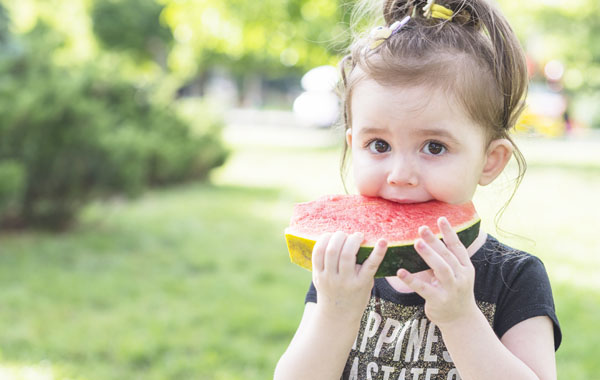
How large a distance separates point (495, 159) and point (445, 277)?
56 cm

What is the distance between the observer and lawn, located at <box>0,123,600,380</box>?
461 centimetres

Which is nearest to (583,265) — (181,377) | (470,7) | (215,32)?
(181,377)

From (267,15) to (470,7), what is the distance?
44.4ft

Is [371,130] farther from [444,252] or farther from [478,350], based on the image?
[478,350]

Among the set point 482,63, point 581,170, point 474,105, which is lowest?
point 581,170

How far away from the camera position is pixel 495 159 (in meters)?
2.01

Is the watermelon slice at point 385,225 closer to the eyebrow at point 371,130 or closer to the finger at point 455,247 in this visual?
the finger at point 455,247

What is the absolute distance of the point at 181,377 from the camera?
14.6 feet

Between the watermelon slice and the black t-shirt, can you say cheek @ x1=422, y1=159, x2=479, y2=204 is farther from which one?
the black t-shirt

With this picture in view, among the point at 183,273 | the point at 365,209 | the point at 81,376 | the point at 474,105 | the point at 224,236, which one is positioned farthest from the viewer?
the point at 224,236

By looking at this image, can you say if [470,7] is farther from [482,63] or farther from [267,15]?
[267,15]

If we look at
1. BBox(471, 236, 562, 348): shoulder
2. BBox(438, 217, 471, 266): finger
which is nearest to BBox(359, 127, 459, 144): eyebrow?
BBox(438, 217, 471, 266): finger

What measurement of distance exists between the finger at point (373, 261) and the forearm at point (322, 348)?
0.16 meters

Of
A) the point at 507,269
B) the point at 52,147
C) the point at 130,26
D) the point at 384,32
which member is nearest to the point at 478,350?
the point at 507,269
